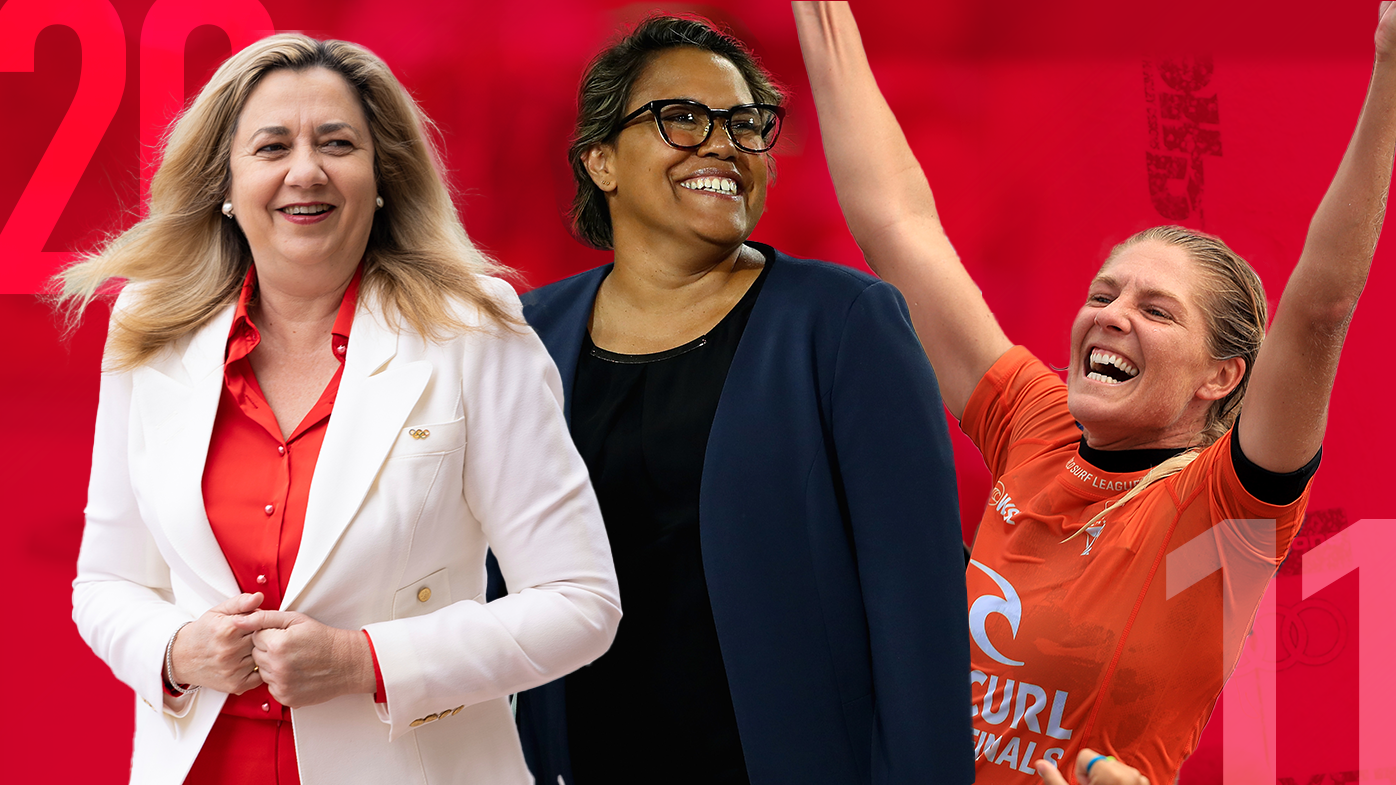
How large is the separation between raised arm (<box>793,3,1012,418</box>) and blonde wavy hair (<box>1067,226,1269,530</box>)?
A: 41cm

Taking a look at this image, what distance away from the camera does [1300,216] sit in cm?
227

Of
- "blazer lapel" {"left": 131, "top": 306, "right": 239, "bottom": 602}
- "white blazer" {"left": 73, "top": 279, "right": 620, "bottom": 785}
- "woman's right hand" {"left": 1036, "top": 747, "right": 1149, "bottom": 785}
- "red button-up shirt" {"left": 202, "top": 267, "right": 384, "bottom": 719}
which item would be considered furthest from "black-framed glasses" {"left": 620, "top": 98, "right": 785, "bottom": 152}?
"woman's right hand" {"left": 1036, "top": 747, "right": 1149, "bottom": 785}

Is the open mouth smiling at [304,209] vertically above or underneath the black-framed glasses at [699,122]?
underneath

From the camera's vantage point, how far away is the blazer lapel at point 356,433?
4.42ft

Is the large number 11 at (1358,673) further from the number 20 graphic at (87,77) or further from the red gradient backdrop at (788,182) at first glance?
the number 20 graphic at (87,77)

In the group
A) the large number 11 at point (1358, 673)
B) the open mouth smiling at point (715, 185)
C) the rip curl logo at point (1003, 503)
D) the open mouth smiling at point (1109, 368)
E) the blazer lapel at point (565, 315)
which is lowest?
the large number 11 at point (1358, 673)

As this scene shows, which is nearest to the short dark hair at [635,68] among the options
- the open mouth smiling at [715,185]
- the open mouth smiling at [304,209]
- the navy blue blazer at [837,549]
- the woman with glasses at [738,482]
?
the woman with glasses at [738,482]

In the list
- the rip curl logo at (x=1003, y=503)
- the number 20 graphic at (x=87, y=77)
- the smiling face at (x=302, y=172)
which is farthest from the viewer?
the number 20 graphic at (x=87, y=77)

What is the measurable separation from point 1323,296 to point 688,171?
934 millimetres

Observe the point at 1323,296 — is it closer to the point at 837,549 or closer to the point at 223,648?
the point at 837,549

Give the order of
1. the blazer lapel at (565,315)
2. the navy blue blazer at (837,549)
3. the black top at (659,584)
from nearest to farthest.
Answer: the navy blue blazer at (837,549)
the black top at (659,584)
the blazer lapel at (565,315)

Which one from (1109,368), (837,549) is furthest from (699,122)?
(1109,368)

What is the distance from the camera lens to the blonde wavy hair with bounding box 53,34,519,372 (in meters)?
1.50

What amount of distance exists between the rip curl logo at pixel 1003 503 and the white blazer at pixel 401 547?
85cm
